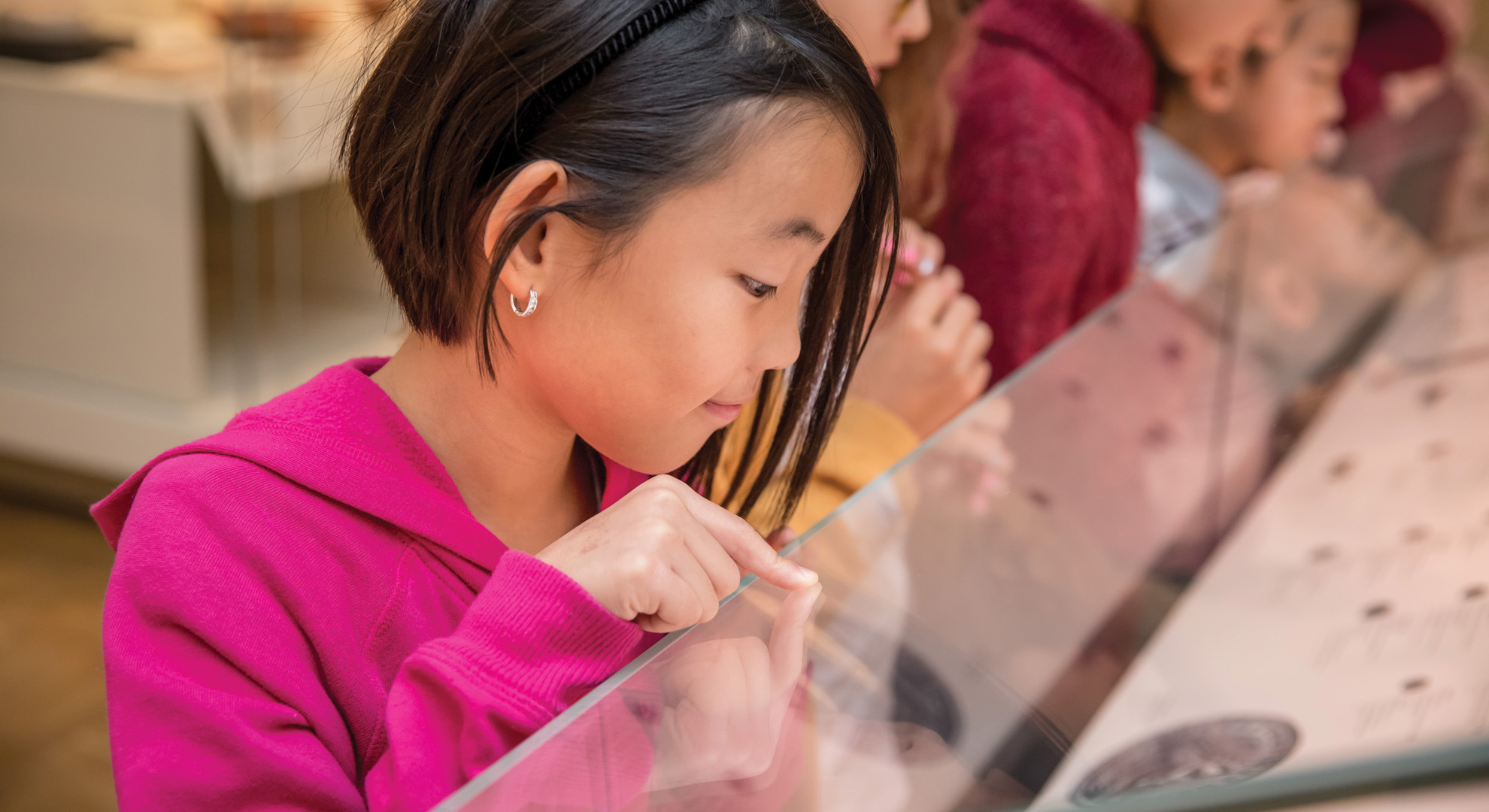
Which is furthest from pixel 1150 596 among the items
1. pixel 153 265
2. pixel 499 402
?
pixel 153 265

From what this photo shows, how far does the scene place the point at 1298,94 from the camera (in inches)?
51.1

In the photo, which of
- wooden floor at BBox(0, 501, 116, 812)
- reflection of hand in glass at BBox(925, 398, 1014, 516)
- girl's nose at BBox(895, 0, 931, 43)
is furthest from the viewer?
wooden floor at BBox(0, 501, 116, 812)

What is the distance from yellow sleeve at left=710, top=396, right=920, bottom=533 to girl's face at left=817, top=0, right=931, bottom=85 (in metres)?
0.19

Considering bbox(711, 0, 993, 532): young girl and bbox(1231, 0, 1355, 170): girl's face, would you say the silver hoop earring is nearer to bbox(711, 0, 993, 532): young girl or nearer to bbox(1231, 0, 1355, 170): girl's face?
bbox(711, 0, 993, 532): young girl

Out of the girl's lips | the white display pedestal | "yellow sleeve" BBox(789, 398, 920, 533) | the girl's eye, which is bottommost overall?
the white display pedestal

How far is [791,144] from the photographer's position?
430 millimetres

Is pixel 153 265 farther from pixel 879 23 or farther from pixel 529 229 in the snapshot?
pixel 529 229

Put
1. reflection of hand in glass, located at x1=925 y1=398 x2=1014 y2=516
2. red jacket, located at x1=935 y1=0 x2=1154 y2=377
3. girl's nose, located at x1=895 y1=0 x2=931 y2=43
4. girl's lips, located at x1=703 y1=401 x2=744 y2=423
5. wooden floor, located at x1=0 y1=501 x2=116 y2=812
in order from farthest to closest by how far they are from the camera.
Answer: wooden floor, located at x1=0 y1=501 x2=116 y2=812 → red jacket, located at x1=935 y1=0 x2=1154 y2=377 → girl's nose, located at x1=895 y1=0 x2=931 y2=43 → reflection of hand in glass, located at x1=925 y1=398 x2=1014 y2=516 → girl's lips, located at x1=703 y1=401 x2=744 y2=423

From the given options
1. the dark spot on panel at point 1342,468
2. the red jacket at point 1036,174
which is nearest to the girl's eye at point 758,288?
the red jacket at point 1036,174

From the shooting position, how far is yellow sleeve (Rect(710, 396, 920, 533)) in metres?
0.62

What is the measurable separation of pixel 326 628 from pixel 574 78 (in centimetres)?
21

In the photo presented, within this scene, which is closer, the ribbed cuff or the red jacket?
the ribbed cuff

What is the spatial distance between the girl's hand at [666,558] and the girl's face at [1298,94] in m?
1.04

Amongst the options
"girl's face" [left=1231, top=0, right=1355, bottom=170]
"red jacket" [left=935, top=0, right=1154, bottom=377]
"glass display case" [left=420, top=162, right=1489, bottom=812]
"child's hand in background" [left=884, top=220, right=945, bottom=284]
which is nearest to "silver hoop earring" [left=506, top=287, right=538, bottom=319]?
"glass display case" [left=420, top=162, right=1489, bottom=812]
